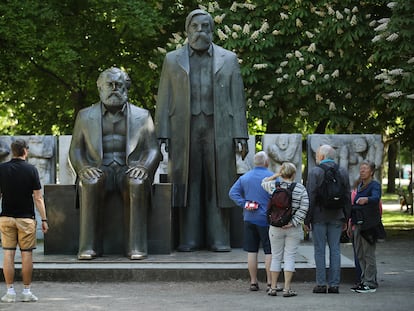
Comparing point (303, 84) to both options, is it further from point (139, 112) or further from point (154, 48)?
point (139, 112)

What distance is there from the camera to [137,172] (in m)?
14.5

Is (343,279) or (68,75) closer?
(343,279)

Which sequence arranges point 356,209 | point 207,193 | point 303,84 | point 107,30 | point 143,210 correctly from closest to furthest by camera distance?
1. point 356,209
2. point 143,210
3. point 207,193
4. point 303,84
5. point 107,30

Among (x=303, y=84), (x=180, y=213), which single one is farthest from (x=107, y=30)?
(x=180, y=213)

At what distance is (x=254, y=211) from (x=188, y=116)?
3.18m

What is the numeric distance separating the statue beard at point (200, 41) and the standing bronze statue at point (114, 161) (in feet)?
3.99

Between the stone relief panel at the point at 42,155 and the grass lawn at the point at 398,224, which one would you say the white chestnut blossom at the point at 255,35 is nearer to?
the stone relief panel at the point at 42,155

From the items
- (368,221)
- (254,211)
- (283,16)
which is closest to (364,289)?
(368,221)

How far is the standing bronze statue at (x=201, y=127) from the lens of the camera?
15.5m

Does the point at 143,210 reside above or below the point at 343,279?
above

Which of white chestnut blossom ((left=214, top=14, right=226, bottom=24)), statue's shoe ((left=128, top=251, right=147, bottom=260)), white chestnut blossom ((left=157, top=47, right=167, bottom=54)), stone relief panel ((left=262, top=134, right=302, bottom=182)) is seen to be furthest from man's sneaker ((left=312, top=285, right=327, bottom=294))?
white chestnut blossom ((left=157, top=47, right=167, bottom=54))

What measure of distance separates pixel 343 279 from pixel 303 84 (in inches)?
413

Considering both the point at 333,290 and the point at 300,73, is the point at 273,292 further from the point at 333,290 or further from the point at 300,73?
the point at 300,73

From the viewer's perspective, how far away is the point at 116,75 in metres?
14.9
